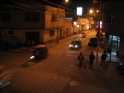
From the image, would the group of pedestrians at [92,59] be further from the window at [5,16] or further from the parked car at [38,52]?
the window at [5,16]

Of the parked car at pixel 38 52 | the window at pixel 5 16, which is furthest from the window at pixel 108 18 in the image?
the window at pixel 5 16

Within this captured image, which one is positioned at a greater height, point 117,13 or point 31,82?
point 117,13

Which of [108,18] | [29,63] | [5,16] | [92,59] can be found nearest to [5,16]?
[5,16]

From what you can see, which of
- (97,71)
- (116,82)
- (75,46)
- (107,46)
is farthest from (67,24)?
(116,82)

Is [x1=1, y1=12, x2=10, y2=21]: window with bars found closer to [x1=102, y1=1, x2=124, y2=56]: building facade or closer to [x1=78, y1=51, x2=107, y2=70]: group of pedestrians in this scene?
[x1=102, y1=1, x2=124, y2=56]: building facade

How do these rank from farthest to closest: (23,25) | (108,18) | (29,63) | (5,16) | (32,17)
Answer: (5,16) < (32,17) < (23,25) < (108,18) < (29,63)

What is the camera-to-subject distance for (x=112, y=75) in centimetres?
1511

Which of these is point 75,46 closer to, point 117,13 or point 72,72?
point 117,13

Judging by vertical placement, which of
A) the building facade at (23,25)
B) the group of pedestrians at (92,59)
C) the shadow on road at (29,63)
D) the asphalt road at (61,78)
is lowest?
the asphalt road at (61,78)

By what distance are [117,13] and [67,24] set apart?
24638 millimetres

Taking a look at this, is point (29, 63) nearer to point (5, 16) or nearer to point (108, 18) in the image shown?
point (108, 18)

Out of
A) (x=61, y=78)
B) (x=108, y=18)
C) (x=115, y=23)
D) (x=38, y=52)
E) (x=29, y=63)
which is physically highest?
(x=108, y=18)

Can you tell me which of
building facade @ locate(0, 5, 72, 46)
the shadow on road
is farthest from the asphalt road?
building facade @ locate(0, 5, 72, 46)

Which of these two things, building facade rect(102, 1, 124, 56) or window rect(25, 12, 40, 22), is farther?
window rect(25, 12, 40, 22)
